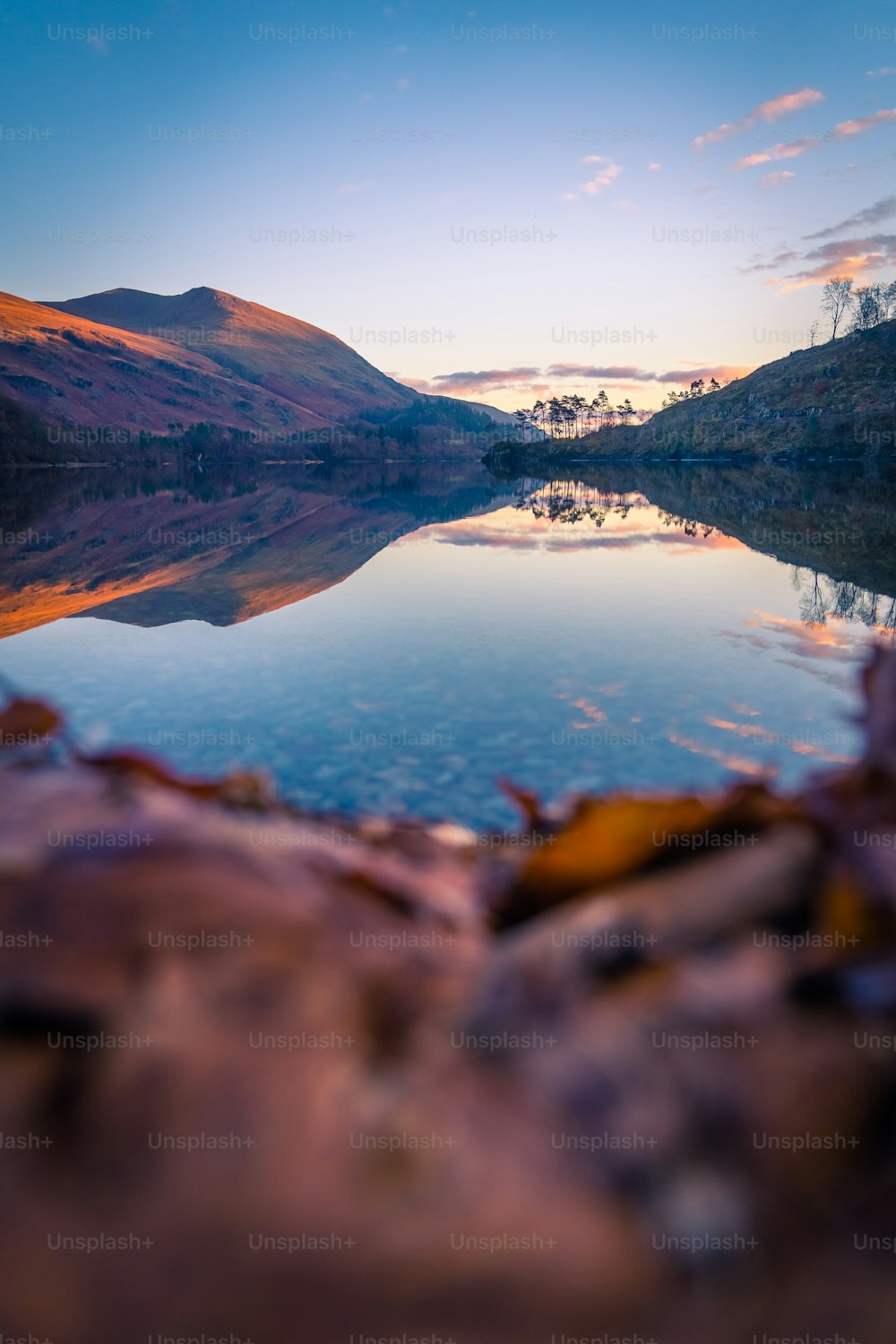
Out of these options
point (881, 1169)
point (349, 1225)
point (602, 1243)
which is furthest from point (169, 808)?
point (881, 1169)

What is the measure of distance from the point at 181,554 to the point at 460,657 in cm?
842

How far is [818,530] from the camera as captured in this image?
1330cm

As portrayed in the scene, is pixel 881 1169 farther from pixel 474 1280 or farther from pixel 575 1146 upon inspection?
pixel 474 1280

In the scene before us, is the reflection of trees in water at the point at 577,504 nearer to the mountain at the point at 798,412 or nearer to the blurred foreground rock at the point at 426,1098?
the blurred foreground rock at the point at 426,1098

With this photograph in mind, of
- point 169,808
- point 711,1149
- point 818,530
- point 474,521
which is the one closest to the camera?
point 711,1149

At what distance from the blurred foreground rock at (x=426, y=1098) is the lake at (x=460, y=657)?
0.41 m

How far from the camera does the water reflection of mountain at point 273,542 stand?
7844 millimetres

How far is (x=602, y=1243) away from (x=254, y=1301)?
0.29m

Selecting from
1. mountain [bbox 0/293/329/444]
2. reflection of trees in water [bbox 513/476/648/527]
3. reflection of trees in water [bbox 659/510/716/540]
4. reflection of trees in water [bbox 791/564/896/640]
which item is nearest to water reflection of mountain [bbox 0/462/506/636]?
reflection of trees in water [bbox 513/476/648/527]

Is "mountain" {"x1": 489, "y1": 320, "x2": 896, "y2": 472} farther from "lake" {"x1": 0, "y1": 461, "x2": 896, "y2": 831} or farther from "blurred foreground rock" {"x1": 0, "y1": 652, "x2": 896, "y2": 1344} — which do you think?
"blurred foreground rock" {"x1": 0, "y1": 652, "x2": 896, "y2": 1344}

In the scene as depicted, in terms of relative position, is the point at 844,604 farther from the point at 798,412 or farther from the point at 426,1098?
the point at 798,412

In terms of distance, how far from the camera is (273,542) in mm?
14125

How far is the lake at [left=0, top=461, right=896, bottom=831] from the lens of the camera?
349 centimetres

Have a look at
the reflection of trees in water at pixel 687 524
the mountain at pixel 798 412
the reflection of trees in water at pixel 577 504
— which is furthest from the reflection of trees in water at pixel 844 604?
the mountain at pixel 798 412
